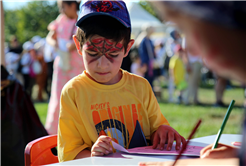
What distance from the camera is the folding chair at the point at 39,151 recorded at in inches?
57.7

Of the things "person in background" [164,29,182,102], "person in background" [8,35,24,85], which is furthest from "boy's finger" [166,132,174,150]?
"person in background" [8,35,24,85]

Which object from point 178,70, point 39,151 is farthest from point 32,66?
point 39,151

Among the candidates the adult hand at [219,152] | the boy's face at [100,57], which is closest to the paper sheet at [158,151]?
the adult hand at [219,152]

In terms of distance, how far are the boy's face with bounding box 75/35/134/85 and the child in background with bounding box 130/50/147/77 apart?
6.07m

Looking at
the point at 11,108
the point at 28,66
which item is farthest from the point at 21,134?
the point at 28,66

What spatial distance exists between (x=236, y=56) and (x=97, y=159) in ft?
2.62

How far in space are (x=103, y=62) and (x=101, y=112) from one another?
9.7 inches

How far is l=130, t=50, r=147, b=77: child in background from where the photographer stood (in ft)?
24.7

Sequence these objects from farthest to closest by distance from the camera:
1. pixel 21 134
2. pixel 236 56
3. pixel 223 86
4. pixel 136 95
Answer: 1. pixel 223 86
2. pixel 21 134
3. pixel 136 95
4. pixel 236 56

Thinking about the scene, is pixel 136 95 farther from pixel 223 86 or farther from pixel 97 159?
pixel 223 86

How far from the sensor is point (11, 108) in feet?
7.22

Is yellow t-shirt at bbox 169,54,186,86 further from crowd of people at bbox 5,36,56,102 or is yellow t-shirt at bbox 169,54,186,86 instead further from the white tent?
the white tent

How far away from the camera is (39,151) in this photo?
1.54 metres

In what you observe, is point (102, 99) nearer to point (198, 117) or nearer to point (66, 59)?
point (66, 59)
